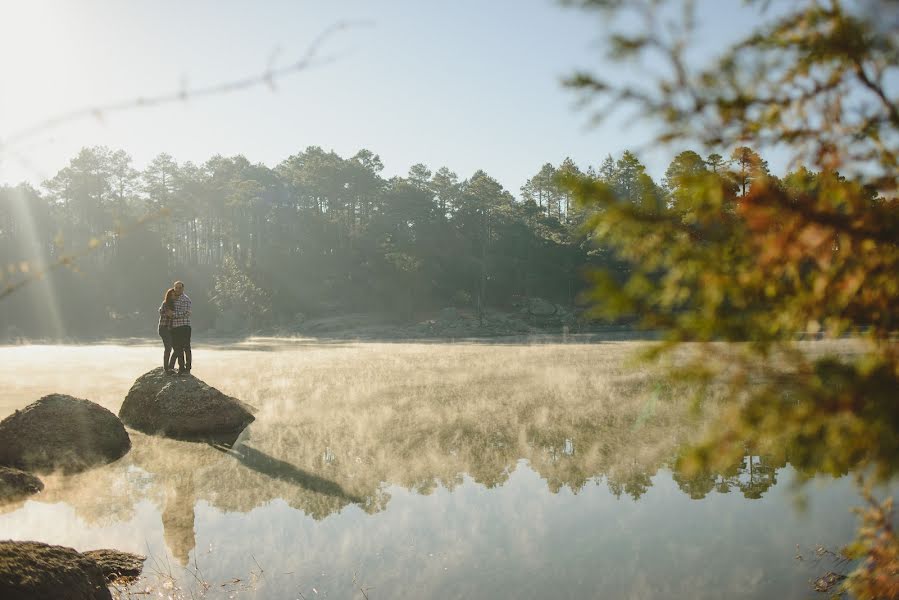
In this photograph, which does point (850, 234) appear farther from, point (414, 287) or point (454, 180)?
point (454, 180)

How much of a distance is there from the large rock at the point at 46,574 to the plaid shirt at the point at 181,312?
28.2 ft

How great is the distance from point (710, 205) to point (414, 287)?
59931 millimetres

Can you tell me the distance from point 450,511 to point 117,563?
3222mm

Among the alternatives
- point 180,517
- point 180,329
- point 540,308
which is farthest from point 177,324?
point 540,308

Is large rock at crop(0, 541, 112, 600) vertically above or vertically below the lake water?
above

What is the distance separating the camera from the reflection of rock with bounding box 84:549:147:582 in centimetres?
509

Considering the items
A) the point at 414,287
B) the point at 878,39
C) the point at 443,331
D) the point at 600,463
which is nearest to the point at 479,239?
the point at 414,287

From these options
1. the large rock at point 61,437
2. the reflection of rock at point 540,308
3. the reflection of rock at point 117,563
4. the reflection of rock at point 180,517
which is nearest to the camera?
the reflection of rock at point 117,563

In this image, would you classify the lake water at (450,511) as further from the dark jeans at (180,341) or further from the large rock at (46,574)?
the dark jeans at (180,341)

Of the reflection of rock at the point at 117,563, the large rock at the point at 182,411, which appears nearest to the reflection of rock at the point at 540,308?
the large rock at the point at 182,411

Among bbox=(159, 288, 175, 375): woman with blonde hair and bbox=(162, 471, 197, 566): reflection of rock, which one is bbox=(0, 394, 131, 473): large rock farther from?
bbox=(159, 288, 175, 375): woman with blonde hair

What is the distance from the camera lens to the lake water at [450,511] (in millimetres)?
5090

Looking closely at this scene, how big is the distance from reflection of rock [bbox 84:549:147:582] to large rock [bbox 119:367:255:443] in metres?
4.92

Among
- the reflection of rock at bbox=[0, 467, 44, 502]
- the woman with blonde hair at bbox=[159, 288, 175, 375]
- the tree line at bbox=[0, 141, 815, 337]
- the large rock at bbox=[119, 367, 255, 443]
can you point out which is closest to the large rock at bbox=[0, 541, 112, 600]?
the reflection of rock at bbox=[0, 467, 44, 502]
